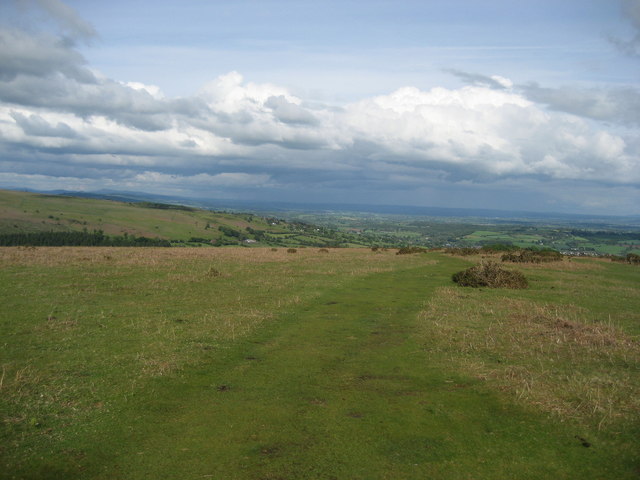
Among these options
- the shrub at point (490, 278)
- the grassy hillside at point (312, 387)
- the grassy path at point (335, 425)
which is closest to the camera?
the grassy path at point (335, 425)

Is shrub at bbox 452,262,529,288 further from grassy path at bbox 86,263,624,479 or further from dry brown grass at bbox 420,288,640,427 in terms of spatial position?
grassy path at bbox 86,263,624,479

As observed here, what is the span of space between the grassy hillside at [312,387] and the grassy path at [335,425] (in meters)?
0.04

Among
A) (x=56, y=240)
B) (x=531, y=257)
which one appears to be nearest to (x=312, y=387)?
(x=531, y=257)

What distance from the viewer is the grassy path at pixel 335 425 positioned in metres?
7.54

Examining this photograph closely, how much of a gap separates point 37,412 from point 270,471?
5527 mm

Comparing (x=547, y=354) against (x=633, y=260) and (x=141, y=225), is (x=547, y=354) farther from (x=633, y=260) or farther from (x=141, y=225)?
(x=141, y=225)

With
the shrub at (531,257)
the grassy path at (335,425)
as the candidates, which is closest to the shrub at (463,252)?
the shrub at (531,257)

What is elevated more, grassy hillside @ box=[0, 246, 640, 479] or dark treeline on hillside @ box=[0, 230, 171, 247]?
grassy hillside @ box=[0, 246, 640, 479]

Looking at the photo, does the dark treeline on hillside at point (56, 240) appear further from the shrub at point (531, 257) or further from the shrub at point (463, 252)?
the shrub at point (531, 257)

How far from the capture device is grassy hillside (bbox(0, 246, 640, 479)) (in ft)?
25.5

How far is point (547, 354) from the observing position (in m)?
13.8

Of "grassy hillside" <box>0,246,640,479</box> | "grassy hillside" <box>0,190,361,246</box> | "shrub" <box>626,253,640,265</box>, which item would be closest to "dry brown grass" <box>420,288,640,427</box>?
"grassy hillside" <box>0,246,640,479</box>

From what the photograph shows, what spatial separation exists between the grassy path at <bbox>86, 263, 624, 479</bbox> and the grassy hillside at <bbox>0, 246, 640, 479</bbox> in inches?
1.6

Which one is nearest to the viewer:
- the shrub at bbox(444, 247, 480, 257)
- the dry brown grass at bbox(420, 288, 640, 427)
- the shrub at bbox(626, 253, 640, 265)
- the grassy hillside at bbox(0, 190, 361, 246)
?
the dry brown grass at bbox(420, 288, 640, 427)
